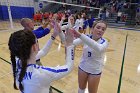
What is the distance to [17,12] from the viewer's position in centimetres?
1947

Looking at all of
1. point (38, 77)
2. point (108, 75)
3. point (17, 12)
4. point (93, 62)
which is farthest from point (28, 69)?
point (17, 12)

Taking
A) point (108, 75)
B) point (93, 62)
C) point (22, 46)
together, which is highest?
point (22, 46)

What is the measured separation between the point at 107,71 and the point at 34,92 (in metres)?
3.86

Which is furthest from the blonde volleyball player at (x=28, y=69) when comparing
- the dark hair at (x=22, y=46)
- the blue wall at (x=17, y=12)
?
the blue wall at (x=17, y=12)

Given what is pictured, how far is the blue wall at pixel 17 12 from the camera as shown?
61.5ft

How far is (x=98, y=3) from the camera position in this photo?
774 inches

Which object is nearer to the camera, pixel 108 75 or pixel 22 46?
pixel 22 46

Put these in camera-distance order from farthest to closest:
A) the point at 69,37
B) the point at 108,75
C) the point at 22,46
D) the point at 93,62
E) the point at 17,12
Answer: the point at 17,12 < the point at 108,75 < the point at 93,62 < the point at 69,37 < the point at 22,46

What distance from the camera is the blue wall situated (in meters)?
18.7

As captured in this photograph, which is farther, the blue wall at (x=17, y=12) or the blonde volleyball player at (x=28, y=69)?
the blue wall at (x=17, y=12)

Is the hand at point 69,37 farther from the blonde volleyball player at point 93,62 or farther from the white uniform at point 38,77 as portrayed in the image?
the blonde volleyball player at point 93,62

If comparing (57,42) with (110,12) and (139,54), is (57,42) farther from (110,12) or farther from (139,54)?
(110,12)

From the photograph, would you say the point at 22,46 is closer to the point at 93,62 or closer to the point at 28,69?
→ the point at 28,69

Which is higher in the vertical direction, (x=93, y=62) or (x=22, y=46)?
(x=22, y=46)
